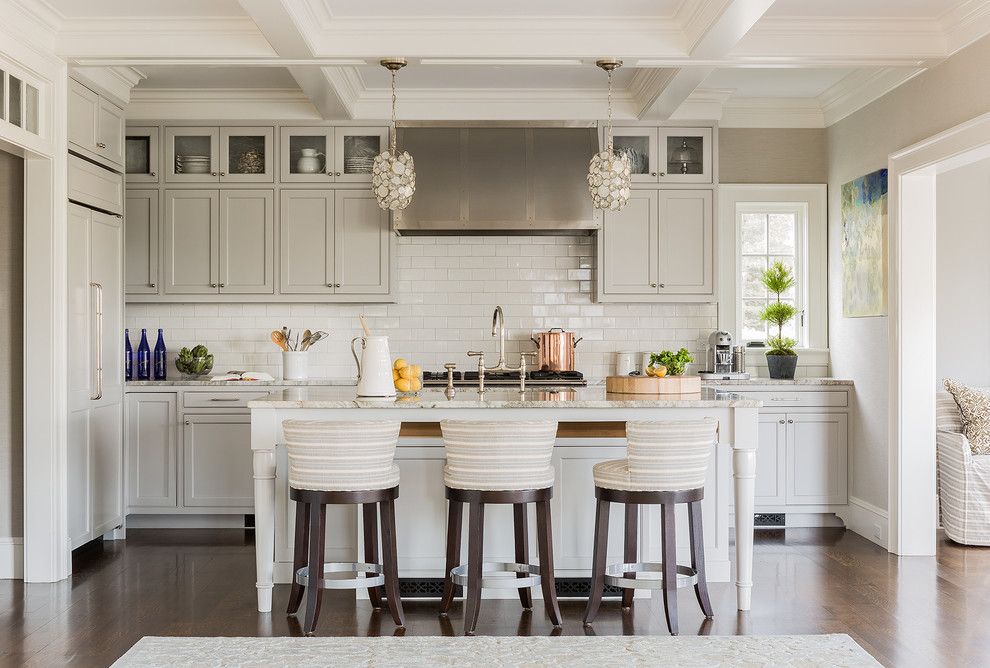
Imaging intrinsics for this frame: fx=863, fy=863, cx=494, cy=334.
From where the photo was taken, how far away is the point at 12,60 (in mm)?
4172

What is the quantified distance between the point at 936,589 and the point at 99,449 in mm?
4638

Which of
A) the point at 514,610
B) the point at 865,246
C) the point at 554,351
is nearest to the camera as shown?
the point at 514,610

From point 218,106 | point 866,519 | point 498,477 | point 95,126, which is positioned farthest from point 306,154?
point 866,519

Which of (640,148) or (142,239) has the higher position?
(640,148)

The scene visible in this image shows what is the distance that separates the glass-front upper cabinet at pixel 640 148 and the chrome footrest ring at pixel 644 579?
3002mm

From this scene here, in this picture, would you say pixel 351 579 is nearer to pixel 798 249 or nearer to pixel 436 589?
pixel 436 589

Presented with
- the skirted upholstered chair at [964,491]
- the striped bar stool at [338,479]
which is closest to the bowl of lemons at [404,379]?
the striped bar stool at [338,479]

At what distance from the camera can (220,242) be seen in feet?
19.6

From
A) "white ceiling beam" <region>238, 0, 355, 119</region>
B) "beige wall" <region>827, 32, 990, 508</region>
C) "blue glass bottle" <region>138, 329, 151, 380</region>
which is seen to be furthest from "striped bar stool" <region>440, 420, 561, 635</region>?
"blue glass bottle" <region>138, 329, 151, 380</region>

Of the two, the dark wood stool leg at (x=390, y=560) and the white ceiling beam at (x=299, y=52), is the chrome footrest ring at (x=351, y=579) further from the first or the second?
the white ceiling beam at (x=299, y=52)

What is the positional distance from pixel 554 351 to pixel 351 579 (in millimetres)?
2755

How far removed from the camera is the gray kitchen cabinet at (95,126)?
15.6 feet

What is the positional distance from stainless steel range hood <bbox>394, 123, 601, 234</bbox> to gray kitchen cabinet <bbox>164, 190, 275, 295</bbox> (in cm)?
95

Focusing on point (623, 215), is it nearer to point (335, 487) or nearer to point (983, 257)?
point (983, 257)
